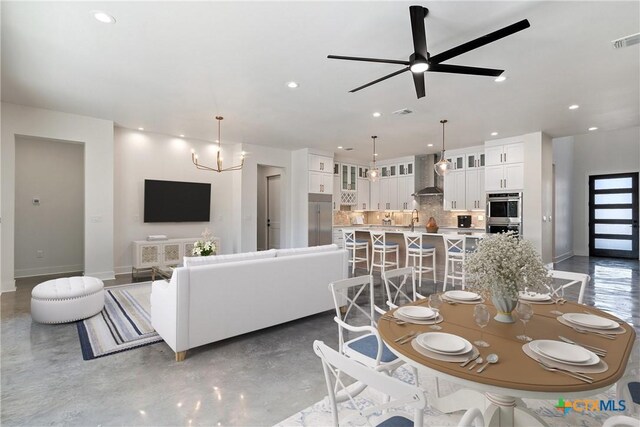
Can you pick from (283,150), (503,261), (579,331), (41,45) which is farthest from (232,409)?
(283,150)

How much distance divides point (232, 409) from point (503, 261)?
1.96m

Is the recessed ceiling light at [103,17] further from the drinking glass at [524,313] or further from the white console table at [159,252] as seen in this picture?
the white console table at [159,252]

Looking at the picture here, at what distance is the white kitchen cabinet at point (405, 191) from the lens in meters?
8.89

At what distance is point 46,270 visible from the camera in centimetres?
625

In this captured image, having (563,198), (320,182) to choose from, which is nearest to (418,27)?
(320,182)

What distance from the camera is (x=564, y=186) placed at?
29.0 ft

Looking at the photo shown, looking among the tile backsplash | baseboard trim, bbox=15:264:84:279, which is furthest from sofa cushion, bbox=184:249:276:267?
the tile backsplash

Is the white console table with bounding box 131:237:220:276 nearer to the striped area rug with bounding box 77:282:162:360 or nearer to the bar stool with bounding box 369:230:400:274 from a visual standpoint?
the striped area rug with bounding box 77:282:162:360

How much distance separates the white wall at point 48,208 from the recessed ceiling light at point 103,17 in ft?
14.2

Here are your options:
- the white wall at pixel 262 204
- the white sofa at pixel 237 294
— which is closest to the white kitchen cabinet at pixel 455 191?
the white wall at pixel 262 204

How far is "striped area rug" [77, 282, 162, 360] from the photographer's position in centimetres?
300

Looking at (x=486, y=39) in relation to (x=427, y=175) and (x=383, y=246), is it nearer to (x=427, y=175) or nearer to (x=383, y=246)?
(x=383, y=246)

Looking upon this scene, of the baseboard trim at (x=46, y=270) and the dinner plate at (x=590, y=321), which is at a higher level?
the dinner plate at (x=590, y=321)

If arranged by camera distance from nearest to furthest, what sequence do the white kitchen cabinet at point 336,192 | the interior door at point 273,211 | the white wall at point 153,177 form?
the white wall at point 153,177 → the interior door at point 273,211 → the white kitchen cabinet at point 336,192
